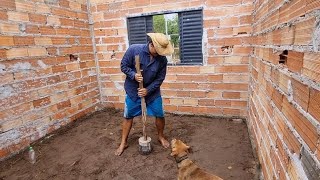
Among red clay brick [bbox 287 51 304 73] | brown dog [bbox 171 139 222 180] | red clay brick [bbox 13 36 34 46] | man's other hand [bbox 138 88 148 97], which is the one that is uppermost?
red clay brick [bbox 13 36 34 46]

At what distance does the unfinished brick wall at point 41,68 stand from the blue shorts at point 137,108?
161cm

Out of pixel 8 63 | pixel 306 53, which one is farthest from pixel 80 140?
pixel 306 53

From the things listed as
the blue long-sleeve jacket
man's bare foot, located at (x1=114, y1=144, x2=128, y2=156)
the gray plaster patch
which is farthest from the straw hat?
the gray plaster patch

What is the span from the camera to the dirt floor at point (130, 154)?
108 inches

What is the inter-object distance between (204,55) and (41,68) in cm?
288

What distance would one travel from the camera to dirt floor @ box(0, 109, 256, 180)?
2.74 meters

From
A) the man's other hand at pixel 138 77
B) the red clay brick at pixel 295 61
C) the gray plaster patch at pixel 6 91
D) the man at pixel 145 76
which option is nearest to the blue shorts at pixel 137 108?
the man at pixel 145 76

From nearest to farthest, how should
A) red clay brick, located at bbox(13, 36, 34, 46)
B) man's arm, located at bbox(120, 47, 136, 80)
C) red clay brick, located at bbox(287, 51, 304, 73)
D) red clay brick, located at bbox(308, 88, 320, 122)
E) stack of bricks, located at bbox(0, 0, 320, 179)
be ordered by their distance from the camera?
red clay brick, located at bbox(308, 88, 320, 122)
red clay brick, located at bbox(287, 51, 304, 73)
stack of bricks, located at bbox(0, 0, 320, 179)
man's arm, located at bbox(120, 47, 136, 80)
red clay brick, located at bbox(13, 36, 34, 46)

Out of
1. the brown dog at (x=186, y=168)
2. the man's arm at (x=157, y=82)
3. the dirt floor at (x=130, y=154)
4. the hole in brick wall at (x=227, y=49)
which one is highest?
the hole in brick wall at (x=227, y=49)

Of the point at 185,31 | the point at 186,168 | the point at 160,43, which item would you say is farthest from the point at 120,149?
the point at 185,31

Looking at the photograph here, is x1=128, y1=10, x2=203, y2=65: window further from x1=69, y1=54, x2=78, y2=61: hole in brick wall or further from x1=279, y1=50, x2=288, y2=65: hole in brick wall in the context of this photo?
x1=279, y1=50, x2=288, y2=65: hole in brick wall

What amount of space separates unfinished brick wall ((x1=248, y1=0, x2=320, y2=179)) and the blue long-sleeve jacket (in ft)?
4.84

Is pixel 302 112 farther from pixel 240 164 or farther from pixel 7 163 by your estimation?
pixel 7 163

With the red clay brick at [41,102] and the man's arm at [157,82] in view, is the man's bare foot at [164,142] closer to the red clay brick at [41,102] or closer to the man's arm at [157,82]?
the man's arm at [157,82]
